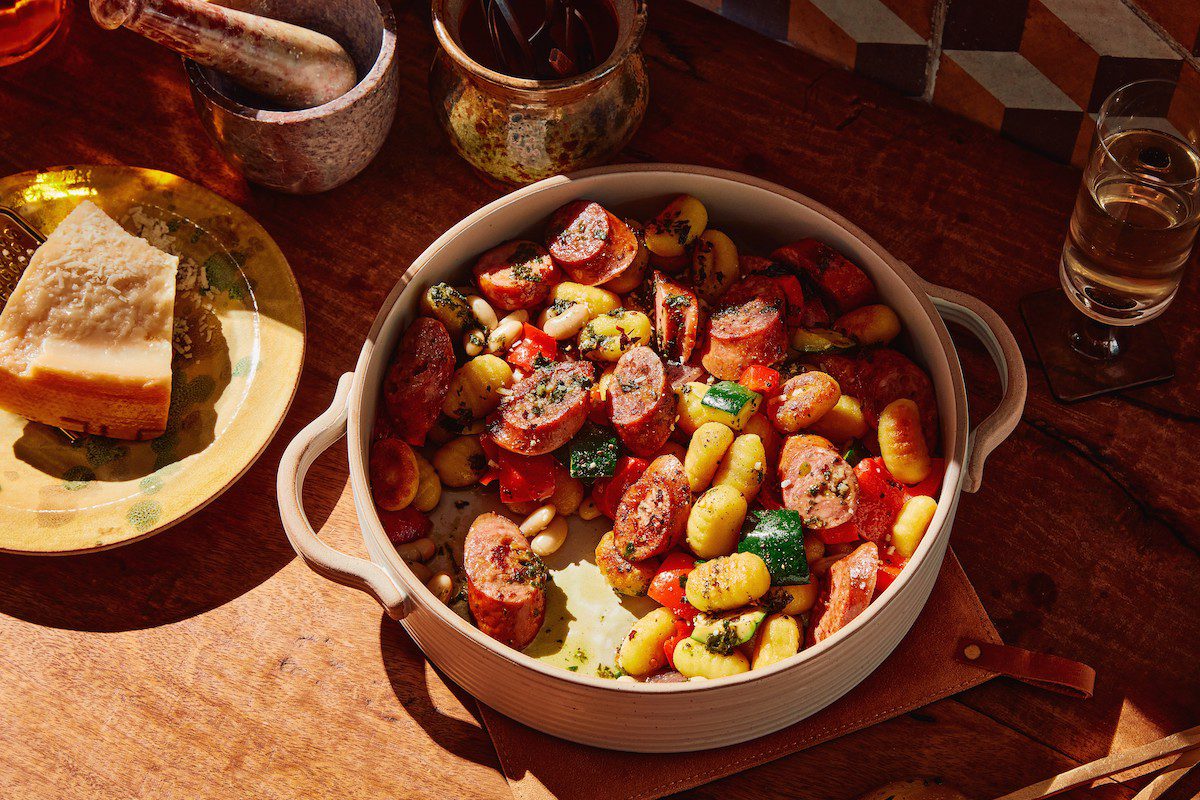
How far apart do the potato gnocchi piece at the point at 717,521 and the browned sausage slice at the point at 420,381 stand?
0.33 m

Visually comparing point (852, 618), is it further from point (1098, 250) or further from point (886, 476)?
point (1098, 250)

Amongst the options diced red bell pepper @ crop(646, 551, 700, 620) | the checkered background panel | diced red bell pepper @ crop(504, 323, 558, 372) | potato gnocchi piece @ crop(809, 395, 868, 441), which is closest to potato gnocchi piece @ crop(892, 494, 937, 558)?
potato gnocchi piece @ crop(809, 395, 868, 441)

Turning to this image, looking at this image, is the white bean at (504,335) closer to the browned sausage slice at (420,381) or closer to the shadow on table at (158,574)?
the browned sausage slice at (420,381)

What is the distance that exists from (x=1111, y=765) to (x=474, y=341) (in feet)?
2.92

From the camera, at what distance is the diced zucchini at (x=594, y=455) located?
1266 millimetres

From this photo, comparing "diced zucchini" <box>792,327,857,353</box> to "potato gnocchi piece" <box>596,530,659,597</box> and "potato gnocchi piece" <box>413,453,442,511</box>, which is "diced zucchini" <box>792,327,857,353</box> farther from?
"potato gnocchi piece" <box>413,453,442,511</box>

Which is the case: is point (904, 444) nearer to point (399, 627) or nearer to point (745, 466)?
point (745, 466)

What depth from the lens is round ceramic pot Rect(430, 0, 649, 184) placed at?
52.9 inches

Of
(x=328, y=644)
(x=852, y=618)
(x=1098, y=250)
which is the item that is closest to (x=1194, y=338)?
Answer: (x=1098, y=250)

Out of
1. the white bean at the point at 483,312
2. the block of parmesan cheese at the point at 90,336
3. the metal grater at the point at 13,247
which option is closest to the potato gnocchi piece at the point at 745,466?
the white bean at the point at 483,312

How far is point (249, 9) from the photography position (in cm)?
149

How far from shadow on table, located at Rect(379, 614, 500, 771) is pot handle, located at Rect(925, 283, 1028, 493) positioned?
25.5 inches

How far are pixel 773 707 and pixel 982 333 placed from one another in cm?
51

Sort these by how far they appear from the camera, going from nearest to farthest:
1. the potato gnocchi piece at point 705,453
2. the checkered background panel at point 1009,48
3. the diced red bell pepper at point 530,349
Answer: the potato gnocchi piece at point 705,453, the diced red bell pepper at point 530,349, the checkered background panel at point 1009,48
